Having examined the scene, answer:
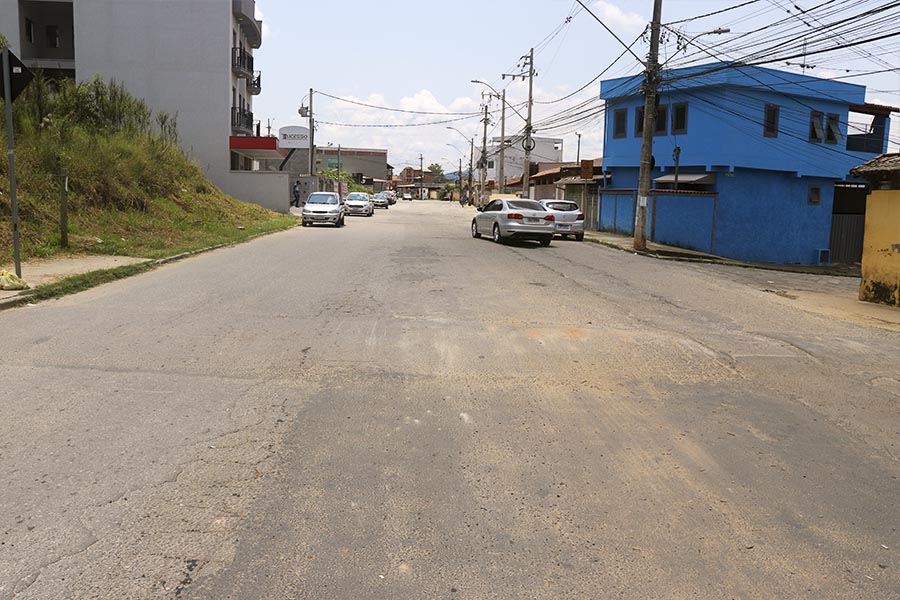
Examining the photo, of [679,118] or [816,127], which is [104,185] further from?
[816,127]

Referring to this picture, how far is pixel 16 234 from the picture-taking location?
427 inches

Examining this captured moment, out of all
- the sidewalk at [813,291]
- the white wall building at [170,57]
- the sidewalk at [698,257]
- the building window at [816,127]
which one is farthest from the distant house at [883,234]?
the white wall building at [170,57]

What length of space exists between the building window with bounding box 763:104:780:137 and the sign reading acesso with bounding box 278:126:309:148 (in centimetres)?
3473

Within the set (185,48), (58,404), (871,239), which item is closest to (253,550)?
(58,404)

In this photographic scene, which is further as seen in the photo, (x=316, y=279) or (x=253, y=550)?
(x=316, y=279)

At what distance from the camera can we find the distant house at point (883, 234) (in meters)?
12.5

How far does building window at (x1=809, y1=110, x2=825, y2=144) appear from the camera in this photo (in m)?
29.7

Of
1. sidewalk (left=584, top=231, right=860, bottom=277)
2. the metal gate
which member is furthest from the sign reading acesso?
the metal gate

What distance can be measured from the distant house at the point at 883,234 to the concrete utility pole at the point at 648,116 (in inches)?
363

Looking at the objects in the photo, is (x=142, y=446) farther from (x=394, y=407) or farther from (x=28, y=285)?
(x=28, y=285)

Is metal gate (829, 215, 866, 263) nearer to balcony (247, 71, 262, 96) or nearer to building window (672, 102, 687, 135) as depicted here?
building window (672, 102, 687, 135)

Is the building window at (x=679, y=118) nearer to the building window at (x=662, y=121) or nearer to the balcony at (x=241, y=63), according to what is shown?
the building window at (x=662, y=121)

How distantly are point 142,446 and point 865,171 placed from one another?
13434 millimetres


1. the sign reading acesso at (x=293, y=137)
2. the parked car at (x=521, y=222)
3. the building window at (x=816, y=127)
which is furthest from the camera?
the sign reading acesso at (x=293, y=137)
